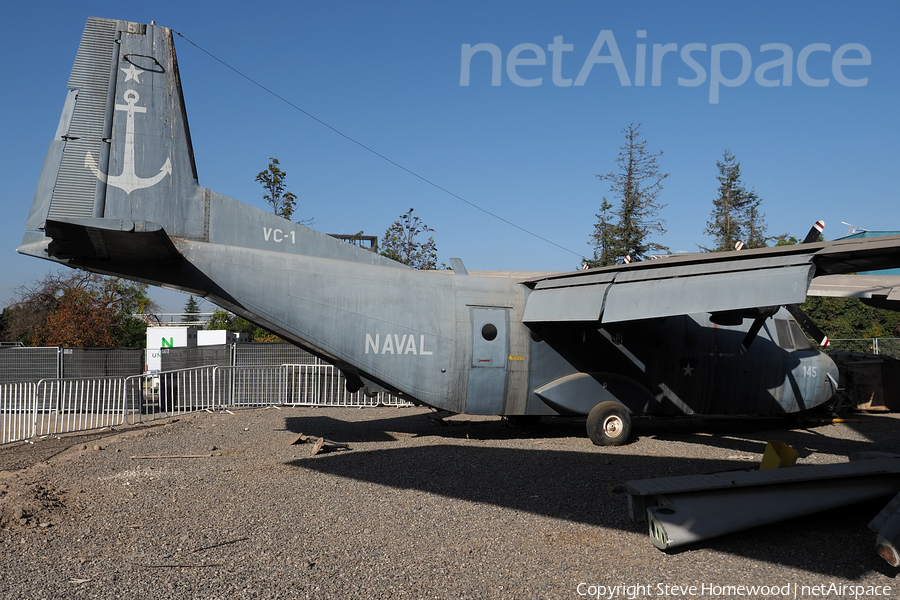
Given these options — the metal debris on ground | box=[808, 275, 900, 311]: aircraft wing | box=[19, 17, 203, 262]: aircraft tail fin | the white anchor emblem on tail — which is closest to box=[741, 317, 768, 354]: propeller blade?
box=[808, 275, 900, 311]: aircraft wing

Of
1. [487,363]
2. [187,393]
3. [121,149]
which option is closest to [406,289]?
[487,363]

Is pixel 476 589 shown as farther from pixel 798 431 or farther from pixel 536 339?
pixel 798 431

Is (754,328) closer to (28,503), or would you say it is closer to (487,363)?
(487,363)

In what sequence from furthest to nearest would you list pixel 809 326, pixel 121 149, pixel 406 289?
pixel 809 326
pixel 406 289
pixel 121 149

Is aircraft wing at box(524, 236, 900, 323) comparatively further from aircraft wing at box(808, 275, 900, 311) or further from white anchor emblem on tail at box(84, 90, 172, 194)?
aircraft wing at box(808, 275, 900, 311)

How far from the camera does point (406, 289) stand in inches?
467

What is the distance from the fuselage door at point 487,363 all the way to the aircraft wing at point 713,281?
3.12 ft

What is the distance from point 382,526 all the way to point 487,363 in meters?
5.34

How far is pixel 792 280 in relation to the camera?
Answer: 8.08 meters

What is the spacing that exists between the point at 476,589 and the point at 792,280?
593cm

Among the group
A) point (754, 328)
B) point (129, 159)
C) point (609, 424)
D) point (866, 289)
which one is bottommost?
point (609, 424)

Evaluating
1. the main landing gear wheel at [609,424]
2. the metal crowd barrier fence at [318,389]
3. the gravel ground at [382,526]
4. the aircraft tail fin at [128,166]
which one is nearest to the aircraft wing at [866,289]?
the gravel ground at [382,526]

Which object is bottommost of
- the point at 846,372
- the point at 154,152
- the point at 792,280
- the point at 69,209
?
the point at 846,372

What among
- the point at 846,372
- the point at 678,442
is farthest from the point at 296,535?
the point at 846,372
